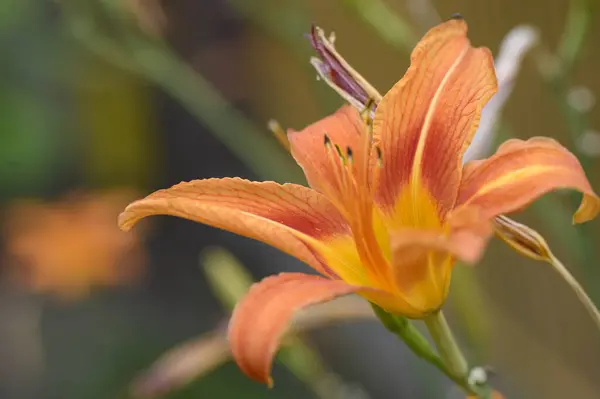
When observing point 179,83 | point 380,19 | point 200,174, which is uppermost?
point 200,174

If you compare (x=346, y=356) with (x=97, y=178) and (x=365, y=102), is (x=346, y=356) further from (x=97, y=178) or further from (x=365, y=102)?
(x=365, y=102)

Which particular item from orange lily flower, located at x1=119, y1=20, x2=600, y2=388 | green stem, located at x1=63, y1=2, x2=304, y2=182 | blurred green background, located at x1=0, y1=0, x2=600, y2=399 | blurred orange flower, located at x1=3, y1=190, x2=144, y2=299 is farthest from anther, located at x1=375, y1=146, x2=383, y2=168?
blurred orange flower, located at x1=3, y1=190, x2=144, y2=299

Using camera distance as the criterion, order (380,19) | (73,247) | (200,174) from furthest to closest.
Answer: (200,174) → (73,247) → (380,19)

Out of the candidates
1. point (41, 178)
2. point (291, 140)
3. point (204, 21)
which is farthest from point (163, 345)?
point (291, 140)

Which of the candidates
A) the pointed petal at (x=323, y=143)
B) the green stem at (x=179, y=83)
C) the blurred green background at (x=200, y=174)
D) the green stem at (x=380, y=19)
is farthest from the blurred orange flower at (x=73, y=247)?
the pointed petal at (x=323, y=143)

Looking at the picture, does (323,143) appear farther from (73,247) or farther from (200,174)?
(200,174)

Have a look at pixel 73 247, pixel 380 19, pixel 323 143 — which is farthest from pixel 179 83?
pixel 73 247

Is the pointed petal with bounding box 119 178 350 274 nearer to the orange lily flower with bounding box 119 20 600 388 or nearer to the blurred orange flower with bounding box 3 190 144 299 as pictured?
the orange lily flower with bounding box 119 20 600 388
